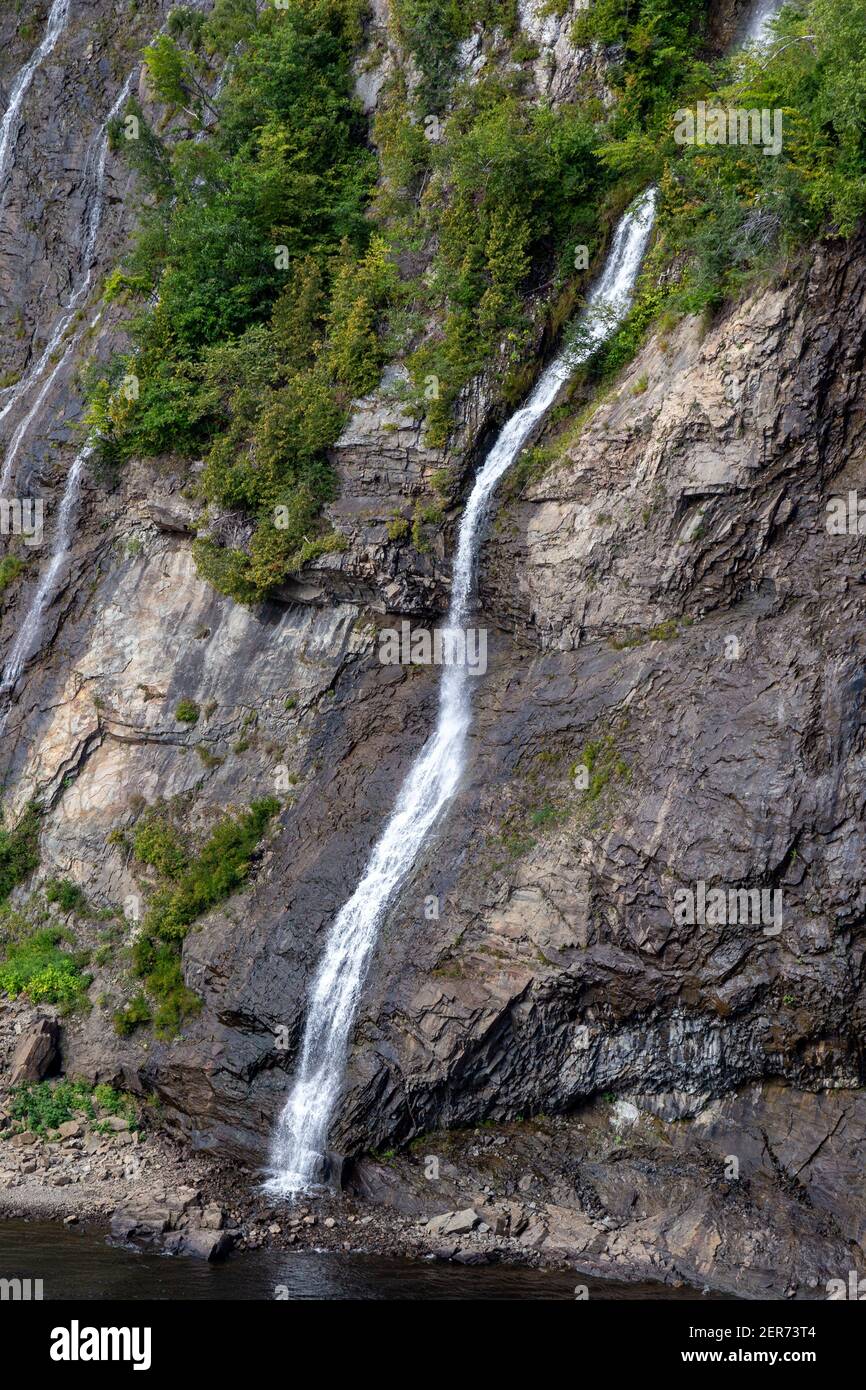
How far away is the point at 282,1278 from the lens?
15.3 m

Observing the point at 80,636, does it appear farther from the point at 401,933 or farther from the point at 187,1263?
the point at 187,1263

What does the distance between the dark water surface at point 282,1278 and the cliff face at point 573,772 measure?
2289 mm

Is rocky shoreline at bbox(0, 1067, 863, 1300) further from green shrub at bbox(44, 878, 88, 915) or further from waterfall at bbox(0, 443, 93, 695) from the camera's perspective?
waterfall at bbox(0, 443, 93, 695)

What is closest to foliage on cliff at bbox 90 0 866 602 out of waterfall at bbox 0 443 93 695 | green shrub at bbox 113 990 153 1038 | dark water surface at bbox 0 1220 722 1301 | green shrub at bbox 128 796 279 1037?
waterfall at bbox 0 443 93 695

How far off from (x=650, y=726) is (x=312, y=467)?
9459 millimetres

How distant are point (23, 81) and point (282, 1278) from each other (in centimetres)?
3621

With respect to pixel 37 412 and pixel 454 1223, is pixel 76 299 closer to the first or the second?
pixel 37 412

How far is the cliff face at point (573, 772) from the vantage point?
1664cm

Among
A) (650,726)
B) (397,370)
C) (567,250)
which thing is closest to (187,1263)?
(650,726)

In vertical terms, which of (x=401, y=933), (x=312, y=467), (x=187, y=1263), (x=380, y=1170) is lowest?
(x=187, y=1263)

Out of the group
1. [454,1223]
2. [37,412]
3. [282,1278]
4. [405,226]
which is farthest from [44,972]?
[405,226]

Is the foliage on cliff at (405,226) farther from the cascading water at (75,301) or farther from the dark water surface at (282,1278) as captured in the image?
the dark water surface at (282,1278)

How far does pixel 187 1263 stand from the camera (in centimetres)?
1587

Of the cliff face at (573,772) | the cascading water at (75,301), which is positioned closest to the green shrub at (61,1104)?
the cliff face at (573,772)
